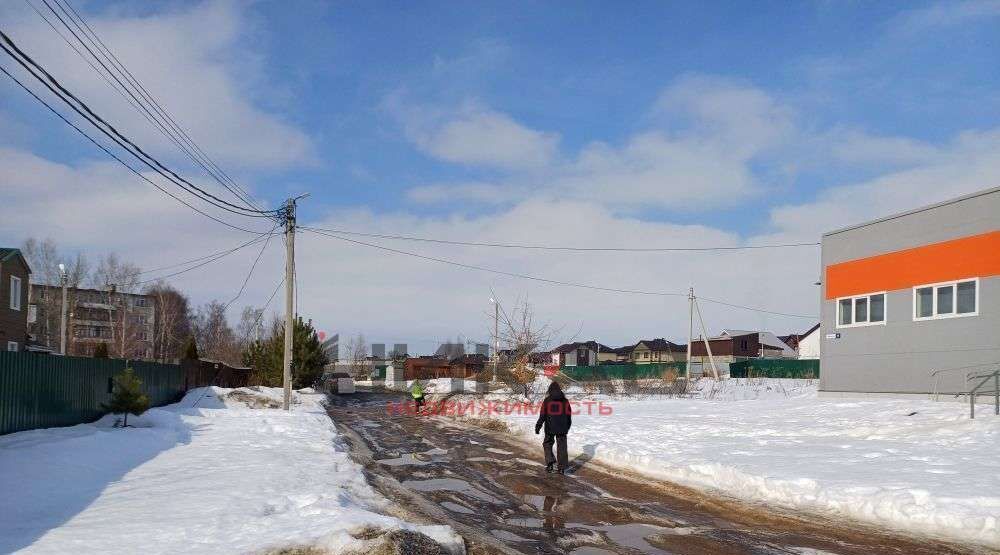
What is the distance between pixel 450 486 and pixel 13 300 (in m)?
29.6

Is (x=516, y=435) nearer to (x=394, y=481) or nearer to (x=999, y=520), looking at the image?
(x=394, y=481)

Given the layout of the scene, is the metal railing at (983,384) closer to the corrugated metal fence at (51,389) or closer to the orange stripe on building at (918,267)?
the orange stripe on building at (918,267)

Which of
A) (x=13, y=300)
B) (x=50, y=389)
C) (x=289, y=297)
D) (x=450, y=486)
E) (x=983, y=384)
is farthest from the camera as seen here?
(x=13, y=300)

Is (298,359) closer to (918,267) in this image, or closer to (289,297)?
(289,297)

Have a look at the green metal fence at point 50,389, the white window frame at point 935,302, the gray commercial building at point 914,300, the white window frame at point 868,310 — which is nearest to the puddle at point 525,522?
the green metal fence at point 50,389

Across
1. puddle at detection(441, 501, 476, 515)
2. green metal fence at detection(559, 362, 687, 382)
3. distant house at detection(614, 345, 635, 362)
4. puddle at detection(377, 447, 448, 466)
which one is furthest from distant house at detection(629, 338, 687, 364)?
puddle at detection(441, 501, 476, 515)

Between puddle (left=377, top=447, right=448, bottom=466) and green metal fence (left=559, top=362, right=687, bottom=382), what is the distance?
108ft

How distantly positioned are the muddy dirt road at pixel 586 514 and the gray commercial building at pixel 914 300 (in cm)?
1078

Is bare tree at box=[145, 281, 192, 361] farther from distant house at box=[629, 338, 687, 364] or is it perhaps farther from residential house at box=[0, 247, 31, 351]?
distant house at box=[629, 338, 687, 364]

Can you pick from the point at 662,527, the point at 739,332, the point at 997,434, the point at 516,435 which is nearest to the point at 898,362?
the point at 997,434

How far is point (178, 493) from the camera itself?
9.17m

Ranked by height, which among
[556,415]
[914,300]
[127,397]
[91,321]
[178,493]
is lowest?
[178,493]

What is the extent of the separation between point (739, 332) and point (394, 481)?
90.8 meters

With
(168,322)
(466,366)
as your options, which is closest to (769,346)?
(466,366)
